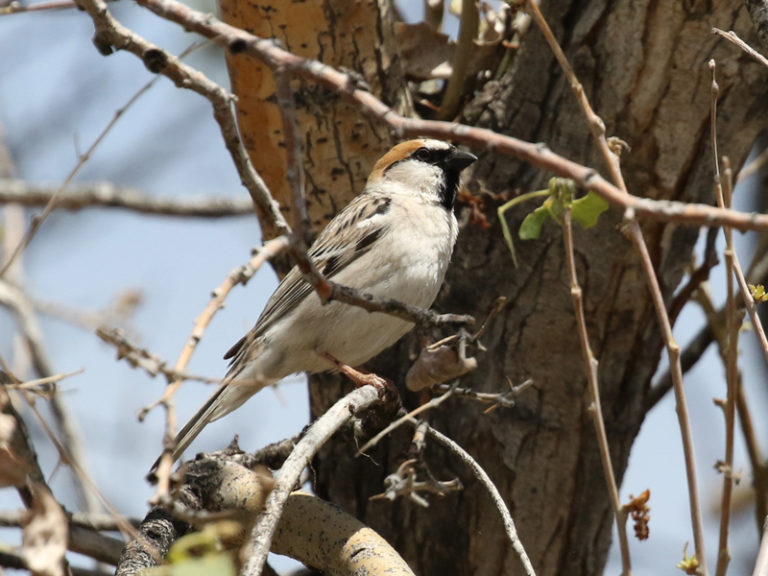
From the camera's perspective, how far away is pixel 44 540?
1.65 meters

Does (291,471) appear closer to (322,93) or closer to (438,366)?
(438,366)

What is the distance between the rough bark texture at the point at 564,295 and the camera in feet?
12.3

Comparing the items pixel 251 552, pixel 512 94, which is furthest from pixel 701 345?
pixel 251 552

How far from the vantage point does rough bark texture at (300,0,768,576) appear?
3.74m

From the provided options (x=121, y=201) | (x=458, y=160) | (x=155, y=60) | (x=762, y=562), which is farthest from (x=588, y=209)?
(x=121, y=201)

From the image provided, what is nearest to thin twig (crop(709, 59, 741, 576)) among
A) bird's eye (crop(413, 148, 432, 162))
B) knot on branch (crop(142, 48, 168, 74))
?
knot on branch (crop(142, 48, 168, 74))

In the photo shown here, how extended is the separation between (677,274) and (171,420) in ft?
9.68

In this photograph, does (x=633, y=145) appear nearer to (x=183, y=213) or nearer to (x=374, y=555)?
(x=374, y=555)

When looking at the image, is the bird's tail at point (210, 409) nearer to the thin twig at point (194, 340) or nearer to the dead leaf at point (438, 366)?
the dead leaf at point (438, 366)

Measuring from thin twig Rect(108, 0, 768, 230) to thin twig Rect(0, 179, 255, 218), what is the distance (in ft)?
8.78

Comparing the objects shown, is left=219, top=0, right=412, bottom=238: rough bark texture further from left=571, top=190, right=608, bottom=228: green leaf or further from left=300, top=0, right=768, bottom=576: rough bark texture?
left=571, top=190, right=608, bottom=228: green leaf

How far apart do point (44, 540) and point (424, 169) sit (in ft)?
10.4

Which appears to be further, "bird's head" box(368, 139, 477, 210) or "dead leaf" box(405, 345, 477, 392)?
"bird's head" box(368, 139, 477, 210)

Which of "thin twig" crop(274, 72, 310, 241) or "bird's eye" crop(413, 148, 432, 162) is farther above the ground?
"bird's eye" crop(413, 148, 432, 162)
